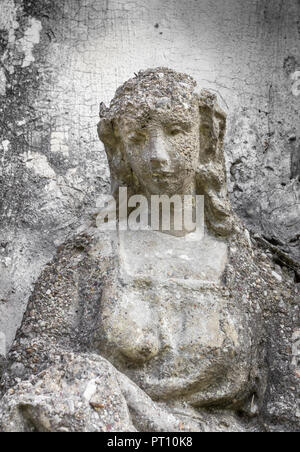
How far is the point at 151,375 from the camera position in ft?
12.0

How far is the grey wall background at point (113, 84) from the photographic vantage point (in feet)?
16.0

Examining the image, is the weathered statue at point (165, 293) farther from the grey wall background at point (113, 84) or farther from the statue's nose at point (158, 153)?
the grey wall background at point (113, 84)

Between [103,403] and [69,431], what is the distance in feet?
0.53

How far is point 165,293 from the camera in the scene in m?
3.84

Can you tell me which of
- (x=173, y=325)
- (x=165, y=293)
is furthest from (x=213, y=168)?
(x=173, y=325)

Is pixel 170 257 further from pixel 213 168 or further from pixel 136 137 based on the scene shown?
Answer: pixel 136 137

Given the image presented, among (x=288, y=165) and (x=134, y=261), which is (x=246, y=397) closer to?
(x=134, y=261)

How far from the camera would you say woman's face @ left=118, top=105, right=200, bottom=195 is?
3.78 m

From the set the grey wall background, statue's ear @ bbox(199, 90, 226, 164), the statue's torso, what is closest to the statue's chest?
the statue's torso

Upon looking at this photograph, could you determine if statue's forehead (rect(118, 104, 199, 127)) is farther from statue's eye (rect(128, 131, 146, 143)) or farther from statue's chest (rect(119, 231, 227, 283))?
statue's chest (rect(119, 231, 227, 283))

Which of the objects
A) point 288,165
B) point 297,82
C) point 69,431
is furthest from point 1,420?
point 297,82

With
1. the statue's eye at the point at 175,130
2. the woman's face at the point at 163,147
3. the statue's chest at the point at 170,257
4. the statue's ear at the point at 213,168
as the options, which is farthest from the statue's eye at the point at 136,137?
the statue's chest at the point at 170,257

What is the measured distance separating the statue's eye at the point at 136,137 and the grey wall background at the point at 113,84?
1023 millimetres

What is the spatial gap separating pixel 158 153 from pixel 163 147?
43 mm
